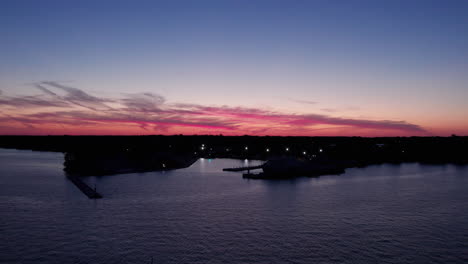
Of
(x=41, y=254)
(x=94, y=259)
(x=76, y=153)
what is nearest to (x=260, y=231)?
(x=94, y=259)

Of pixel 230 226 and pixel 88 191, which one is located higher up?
pixel 88 191

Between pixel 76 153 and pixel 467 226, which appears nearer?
pixel 467 226

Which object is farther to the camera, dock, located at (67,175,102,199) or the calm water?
dock, located at (67,175,102,199)

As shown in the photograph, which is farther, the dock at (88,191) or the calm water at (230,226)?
the dock at (88,191)

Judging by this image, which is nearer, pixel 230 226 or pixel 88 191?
pixel 230 226

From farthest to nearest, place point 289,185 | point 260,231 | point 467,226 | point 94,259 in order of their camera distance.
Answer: point 289,185 → point 467,226 → point 260,231 → point 94,259

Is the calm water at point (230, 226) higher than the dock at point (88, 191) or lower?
lower

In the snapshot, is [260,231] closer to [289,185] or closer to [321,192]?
[321,192]

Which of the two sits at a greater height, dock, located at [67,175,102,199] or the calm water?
dock, located at [67,175,102,199]
